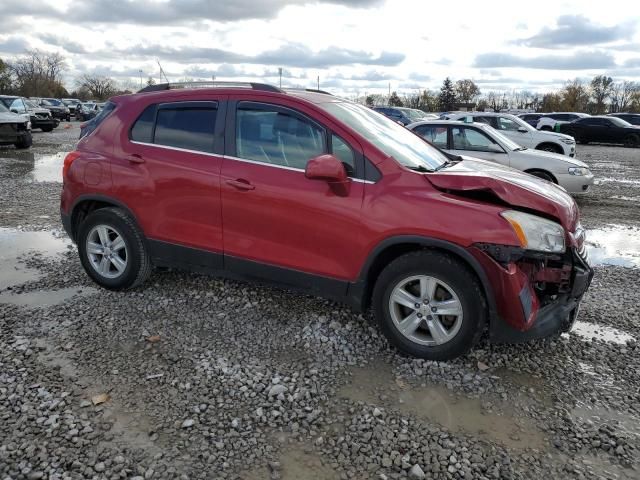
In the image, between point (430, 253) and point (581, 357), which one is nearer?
point (430, 253)

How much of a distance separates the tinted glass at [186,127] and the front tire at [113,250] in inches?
31.8

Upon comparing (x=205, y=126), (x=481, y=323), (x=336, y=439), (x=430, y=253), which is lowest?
(x=336, y=439)

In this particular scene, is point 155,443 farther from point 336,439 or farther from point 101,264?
point 101,264

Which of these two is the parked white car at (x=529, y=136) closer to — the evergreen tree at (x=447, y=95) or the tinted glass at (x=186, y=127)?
the tinted glass at (x=186, y=127)

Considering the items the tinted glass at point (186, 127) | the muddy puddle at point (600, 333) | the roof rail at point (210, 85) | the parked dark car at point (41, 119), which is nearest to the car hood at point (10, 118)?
the parked dark car at point (41, 119)

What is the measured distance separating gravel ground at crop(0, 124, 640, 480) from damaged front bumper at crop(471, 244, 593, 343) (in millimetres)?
369

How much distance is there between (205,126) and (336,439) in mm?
2722

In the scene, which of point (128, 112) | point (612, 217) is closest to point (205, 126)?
point (128, 112)

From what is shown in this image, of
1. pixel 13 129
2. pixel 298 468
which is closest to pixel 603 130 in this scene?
pixel 13 129

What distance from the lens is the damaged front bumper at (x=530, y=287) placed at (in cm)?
340

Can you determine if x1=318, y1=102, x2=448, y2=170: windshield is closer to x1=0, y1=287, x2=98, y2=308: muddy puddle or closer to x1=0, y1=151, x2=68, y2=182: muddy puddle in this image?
x1=0, y1=287, x2=98, y2=308: muddy puddle

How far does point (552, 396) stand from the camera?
339 cm

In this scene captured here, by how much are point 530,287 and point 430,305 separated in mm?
660

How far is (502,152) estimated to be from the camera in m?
9.52
